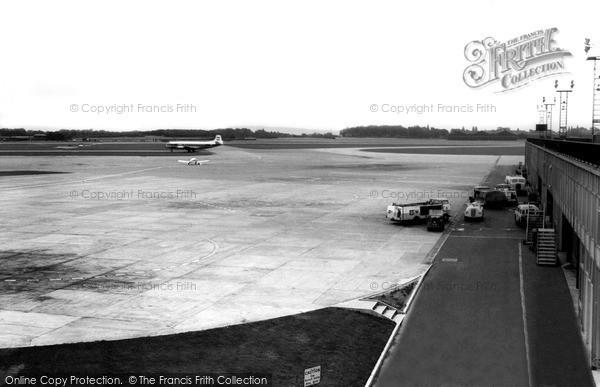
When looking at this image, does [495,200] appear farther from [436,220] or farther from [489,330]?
[489,330]

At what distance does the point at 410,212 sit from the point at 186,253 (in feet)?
76.2

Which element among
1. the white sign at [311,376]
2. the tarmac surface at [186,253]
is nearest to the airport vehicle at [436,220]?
the tarmac surface at [186,253]

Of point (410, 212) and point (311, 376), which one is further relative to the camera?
point (410, 212)

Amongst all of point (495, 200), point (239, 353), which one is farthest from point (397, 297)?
point (495, 200)

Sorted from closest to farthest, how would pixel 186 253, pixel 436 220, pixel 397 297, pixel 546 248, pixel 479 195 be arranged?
1. pixel 397 297
2. pixel 546 248
3. pixel 186 253
4. pixel 436 220
5. pixel 479 195

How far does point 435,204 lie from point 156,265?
1186 inches

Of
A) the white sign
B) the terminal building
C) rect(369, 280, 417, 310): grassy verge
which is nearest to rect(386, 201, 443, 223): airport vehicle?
the terminal building

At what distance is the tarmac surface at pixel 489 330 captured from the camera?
2441 centimetres

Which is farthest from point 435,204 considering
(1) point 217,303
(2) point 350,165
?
(2) point 350,165

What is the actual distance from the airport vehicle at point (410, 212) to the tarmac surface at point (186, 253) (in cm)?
134

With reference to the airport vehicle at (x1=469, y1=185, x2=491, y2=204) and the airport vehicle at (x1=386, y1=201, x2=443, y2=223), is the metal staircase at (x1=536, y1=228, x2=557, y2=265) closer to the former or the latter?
the airport vehicle at (x1=386, y1=201, x2=443, y2=223)

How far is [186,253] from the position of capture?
45906 mm

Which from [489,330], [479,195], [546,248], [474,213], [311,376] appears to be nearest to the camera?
[311,376]

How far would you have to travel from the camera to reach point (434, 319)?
1217 inches
